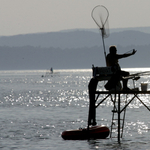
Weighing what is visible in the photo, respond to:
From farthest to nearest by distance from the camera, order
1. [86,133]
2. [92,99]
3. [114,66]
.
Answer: [86,133] → [92,99] → [114,66]

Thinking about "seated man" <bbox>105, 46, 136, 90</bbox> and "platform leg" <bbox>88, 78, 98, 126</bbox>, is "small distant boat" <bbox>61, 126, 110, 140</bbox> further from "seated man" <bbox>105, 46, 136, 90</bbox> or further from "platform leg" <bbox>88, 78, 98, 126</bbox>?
"seated man" <bbox>105, 46, 136, 90</bbox>

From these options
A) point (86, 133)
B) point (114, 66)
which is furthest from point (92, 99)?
point (114, 66)

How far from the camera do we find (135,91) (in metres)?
26.8

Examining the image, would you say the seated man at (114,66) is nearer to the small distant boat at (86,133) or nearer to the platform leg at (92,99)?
the platform leg at (92,99)

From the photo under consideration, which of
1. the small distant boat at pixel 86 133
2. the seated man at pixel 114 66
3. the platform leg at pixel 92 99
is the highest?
the seated man at pixel 114 66

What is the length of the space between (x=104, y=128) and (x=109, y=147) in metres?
1.92

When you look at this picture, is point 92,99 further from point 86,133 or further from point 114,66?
point 114,66

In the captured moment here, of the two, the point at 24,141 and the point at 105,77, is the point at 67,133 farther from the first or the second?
the point at 105,77

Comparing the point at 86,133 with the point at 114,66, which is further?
the point at 86,133

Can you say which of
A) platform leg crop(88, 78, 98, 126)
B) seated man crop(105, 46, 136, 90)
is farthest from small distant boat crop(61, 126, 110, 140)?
seated man crop(105, 46, 136, 90)

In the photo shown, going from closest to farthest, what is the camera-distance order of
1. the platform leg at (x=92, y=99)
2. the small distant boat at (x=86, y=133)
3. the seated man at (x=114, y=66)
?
the seated man at (x=114, y=66) → the platform leg at (x=92, y=99) → the small distant boat at (x=86, y=133)

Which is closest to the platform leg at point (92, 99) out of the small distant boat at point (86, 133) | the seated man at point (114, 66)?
the seated man at point (114, 66)


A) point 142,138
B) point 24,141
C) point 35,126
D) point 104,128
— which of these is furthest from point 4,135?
point 142,138

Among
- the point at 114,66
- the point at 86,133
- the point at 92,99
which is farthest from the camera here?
the point at 86,133
